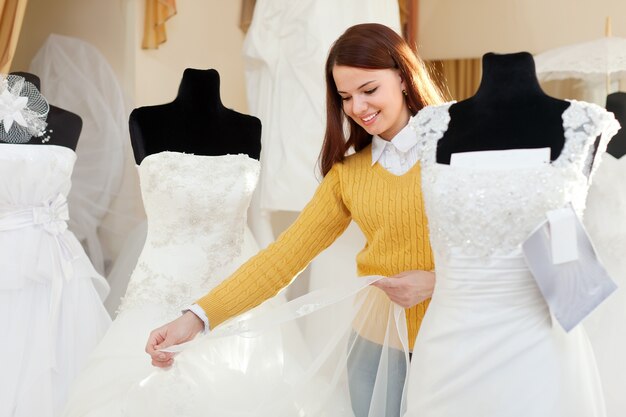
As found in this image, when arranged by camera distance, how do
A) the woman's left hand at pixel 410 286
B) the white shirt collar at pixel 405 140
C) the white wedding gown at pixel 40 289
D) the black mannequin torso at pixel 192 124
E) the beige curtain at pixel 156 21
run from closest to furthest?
the woman's left hand at pixel 410 286 → the white shirt collar at pixel 405 140 → the black mannequin torso at pixel 192 124 → the white wedding gown at pixel 40 289 → the beige curtain at pixel 156 21

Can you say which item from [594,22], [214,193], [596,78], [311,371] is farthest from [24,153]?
[594,22]

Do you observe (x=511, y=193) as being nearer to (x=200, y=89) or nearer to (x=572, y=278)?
(x=572, y=278)

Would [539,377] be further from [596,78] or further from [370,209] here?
[596,78]

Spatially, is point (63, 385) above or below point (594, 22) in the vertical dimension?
below

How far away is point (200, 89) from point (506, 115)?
1.15 metres

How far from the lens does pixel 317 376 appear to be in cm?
186

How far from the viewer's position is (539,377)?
54.4 inches

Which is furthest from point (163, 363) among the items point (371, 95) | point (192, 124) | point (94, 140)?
point (94, 140)

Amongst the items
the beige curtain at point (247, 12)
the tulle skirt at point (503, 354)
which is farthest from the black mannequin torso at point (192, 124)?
the beige curtain at point (247, 12)

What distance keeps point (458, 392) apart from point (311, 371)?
1.61 ft

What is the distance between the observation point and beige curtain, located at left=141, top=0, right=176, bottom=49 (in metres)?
3.79

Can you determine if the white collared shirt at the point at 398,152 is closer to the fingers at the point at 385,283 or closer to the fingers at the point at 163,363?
the fingers at the point at 385,283

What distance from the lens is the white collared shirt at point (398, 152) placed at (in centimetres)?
183

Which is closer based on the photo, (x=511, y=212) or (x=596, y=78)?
(x=511, y=212)
